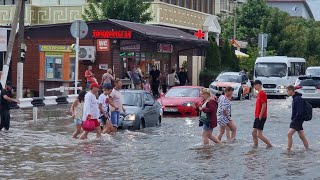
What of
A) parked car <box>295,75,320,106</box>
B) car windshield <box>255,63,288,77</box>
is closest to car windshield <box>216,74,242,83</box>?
car windshield <box>255,63,288,77</box>

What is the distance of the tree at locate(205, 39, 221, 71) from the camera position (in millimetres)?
57375

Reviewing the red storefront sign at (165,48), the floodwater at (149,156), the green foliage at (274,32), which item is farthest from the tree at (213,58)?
the floodwater at (149,156)

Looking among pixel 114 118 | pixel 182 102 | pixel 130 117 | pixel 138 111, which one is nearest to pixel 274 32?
pixel 182 102

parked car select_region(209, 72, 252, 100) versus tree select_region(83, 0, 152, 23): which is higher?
tree select_region(83, 0, 152, 23)

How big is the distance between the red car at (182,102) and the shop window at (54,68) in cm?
1011

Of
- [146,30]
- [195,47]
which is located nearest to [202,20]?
[195,47]

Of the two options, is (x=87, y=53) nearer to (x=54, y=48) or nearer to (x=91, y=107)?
(x=54, y=48)

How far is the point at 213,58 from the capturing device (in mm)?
57812

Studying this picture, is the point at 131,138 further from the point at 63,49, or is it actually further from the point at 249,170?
the point at 63,49

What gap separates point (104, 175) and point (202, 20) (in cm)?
5009

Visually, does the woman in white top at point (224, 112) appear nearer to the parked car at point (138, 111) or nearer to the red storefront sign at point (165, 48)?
the parked car at point (138, 111)

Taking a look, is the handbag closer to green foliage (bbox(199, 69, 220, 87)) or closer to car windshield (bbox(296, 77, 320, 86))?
car windshield (bbox(296, 77, 320, 86))

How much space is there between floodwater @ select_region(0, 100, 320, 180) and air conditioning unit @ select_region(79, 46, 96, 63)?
47.2 ft

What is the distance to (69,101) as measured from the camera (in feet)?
120
